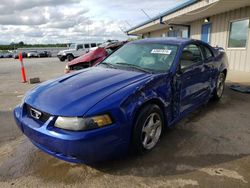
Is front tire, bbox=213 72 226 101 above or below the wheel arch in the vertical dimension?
below

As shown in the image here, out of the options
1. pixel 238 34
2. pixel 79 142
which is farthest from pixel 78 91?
pixel 238 34

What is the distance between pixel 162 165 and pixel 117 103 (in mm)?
1008

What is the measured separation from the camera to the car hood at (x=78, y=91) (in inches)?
91.9

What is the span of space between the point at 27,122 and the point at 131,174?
1.37 meters

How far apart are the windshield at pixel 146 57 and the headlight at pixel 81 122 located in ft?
4.29

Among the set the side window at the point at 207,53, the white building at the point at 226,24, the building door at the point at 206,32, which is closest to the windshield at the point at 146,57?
the side window at the point at 207,53

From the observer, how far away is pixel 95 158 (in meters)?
2.31

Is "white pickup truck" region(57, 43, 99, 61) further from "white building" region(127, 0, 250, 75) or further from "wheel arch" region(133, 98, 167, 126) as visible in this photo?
"wheel arch" region(133, 98, 167, 126)

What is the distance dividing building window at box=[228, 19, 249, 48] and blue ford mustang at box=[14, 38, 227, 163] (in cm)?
665

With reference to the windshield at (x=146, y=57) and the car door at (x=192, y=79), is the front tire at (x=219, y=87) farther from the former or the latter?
the windshield at (x=146, y=57)

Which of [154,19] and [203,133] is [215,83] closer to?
[203,133]

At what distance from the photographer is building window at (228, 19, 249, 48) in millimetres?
9258

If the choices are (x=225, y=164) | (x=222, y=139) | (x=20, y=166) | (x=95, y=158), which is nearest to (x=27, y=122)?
(x=20, y=166)

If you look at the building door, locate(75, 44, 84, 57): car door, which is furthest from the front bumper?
locate(75, 44, 84, 57): car door
